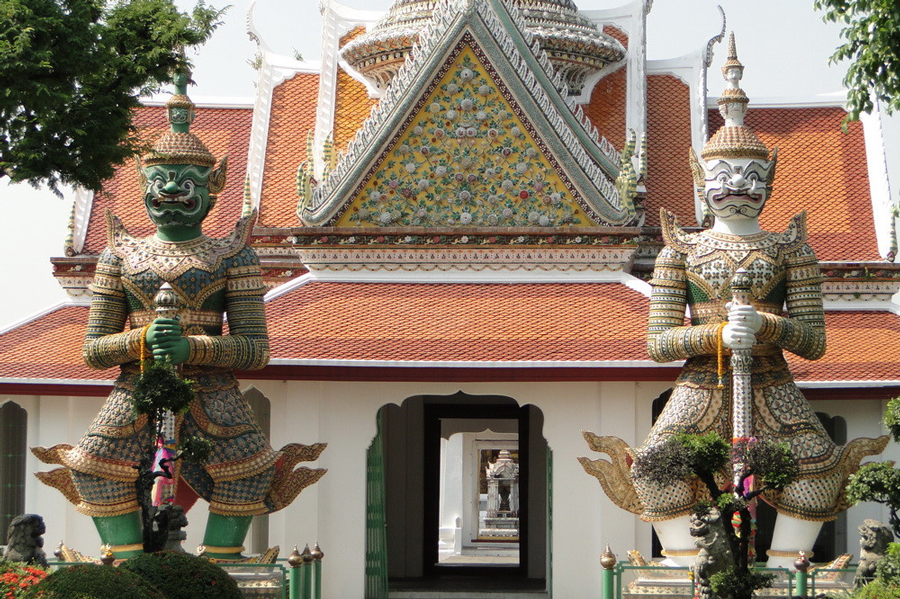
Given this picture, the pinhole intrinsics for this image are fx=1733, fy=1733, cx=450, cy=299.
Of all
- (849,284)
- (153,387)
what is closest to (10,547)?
(153,387)

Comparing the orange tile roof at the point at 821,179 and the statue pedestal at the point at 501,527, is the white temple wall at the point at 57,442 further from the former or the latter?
the statue pedestal at the point at 501,527

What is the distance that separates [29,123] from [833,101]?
31.8ft

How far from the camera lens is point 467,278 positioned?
1517cm

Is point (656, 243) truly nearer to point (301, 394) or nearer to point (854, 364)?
point (854, 364)

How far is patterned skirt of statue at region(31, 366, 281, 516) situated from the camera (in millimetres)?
12477

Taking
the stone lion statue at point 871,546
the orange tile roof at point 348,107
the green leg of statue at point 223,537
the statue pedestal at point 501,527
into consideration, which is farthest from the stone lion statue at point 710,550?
the statue pedestal at point 501,527

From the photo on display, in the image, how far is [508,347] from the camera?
14.0 meters

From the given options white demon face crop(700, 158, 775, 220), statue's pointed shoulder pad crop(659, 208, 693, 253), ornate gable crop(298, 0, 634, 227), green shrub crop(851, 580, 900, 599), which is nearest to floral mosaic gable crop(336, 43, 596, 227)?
ornate gable crop(298, 0, 634, 227)

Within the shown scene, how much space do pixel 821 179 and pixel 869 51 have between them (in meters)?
6.40

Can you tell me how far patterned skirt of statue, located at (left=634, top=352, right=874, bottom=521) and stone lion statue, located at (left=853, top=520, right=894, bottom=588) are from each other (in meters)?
0.48

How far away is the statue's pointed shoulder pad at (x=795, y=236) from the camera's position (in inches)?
505

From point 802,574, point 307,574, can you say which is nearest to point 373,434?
point 307,574

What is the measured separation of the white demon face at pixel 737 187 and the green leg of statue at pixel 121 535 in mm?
4914

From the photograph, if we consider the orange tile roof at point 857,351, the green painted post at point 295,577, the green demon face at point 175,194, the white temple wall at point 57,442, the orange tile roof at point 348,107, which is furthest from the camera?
the orange tile roof at point 348,107
